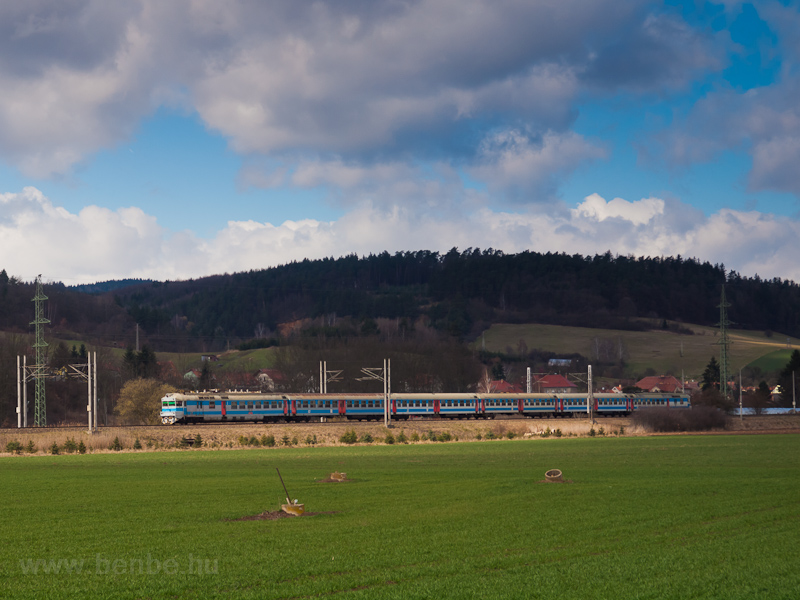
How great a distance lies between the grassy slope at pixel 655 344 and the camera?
162375 millimetres

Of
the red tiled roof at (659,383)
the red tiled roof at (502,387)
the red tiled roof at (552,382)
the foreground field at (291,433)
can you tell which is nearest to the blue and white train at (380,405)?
the foreground field at (291,433)

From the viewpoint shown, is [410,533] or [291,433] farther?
[291,433]

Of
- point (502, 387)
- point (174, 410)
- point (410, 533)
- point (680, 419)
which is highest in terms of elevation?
point (410, 533)

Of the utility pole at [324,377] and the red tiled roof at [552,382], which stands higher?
the utility pole at [324,377]

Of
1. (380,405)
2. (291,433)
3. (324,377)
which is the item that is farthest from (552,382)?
(291,433)

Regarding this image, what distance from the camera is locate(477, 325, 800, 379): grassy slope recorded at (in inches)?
6393

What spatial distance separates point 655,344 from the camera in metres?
180

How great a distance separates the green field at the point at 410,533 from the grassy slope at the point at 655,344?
130m

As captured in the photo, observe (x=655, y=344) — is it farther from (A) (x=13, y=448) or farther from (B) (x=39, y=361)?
(A) (x=13, y=448)

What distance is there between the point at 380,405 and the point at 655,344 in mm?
118184

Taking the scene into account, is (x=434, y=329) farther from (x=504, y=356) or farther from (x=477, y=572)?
(x=477, y=572)

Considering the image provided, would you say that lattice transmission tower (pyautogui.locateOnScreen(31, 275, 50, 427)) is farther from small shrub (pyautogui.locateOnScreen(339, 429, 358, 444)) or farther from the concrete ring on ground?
the concrete ring on ground

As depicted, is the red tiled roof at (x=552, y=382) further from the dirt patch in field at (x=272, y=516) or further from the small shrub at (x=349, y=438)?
the dirt patch in field at (x=272, y=516)

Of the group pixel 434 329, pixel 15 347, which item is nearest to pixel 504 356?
pixel 434 329
